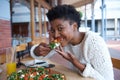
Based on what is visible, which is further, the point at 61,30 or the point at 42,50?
the point at 42,50

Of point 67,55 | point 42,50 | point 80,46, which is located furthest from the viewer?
point 42,50

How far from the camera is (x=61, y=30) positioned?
121 cm

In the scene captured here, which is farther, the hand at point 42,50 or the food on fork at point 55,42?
the hand at point 42,50

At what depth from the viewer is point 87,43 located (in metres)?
1.22

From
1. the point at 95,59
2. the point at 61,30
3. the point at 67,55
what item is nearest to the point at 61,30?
the point at 61,30

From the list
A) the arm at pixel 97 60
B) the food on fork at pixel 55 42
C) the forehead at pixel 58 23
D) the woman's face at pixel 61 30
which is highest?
the forehead at pixel 58 23

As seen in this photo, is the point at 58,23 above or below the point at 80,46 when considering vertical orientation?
above

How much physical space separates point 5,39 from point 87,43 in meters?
2.24

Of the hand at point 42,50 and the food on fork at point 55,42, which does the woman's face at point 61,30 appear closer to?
the food on fork at point 55,42

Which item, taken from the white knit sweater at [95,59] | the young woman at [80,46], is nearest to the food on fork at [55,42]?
the young woman at [80,46]

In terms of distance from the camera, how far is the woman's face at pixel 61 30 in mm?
1211

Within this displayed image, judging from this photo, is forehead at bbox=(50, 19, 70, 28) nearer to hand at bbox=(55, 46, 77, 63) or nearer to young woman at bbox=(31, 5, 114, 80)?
young woman at bbox=(31, 5, 114, 80)

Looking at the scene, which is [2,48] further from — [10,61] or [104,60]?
[104,60]

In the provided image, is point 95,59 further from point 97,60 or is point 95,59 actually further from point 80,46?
point 80,46
